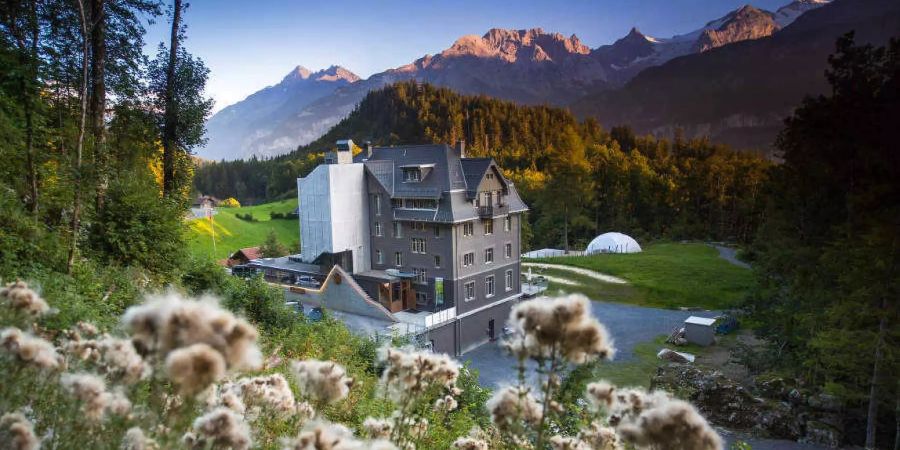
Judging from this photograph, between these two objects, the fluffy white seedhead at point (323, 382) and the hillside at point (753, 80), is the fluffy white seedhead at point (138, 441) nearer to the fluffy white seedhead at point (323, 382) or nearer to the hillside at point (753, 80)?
the fluffy white seedhead at point (323, 382)

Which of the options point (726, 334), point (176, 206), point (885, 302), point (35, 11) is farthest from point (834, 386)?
point (35, 11)

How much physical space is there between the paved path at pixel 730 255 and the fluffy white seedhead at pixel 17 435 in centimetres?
6200

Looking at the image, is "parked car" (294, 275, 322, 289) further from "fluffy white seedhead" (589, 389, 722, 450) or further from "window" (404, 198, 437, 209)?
"fluffy white seedhead" (589, 389, 722, 450)

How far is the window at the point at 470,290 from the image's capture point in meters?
35.3

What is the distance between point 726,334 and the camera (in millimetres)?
36656

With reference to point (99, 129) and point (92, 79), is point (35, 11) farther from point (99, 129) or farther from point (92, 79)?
point (99, 129)

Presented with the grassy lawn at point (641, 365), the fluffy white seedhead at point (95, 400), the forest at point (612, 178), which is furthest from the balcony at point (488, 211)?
the fluffy white seedhead at point (95, 400)

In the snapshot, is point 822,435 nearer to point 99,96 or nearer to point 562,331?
point 562,331

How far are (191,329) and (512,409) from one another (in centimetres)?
201

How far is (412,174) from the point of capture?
3616 cm

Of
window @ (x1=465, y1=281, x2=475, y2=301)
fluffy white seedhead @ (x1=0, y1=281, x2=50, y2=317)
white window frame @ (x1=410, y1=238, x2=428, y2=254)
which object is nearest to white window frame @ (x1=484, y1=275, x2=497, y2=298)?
window @ (x1=465, y1=281, x2=475, y2=301)

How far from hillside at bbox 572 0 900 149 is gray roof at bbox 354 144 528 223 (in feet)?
229

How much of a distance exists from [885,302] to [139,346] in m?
21.5

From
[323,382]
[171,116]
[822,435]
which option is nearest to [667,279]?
[822,435]
